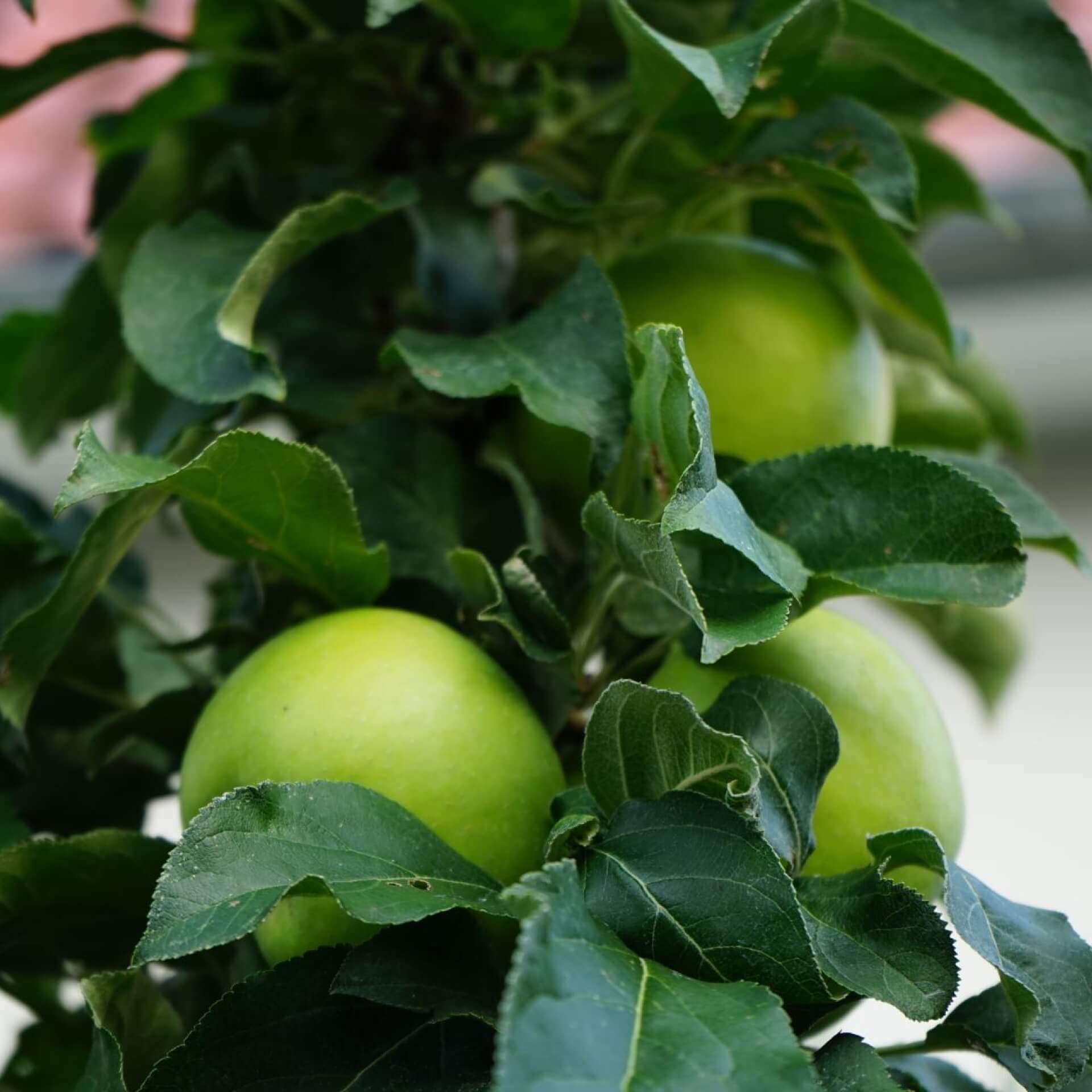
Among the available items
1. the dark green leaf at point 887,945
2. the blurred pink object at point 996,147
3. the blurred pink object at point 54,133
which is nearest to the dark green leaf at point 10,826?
the dark green leaf at point 887,945

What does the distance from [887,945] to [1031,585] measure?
119 cm

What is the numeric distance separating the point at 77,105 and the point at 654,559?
3.45ft

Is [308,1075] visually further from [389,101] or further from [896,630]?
[896,630]

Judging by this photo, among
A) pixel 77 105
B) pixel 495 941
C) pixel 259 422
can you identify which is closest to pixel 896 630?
pixel 77 105

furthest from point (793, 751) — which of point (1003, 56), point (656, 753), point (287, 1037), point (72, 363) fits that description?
point (72, 363)

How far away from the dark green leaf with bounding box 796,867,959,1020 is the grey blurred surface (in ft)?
2.62

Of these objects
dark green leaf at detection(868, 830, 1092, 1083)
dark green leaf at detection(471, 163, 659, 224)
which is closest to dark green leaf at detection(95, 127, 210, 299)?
dark green leaf at detection(471, 163, 659, 224)

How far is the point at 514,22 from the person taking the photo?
18.2 inches

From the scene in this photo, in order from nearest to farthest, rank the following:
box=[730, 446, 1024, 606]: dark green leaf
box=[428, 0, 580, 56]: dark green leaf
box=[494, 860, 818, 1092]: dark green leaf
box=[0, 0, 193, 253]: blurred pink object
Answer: box=[494, 860, 818, 1092]: dark green leaf, box=[730, 446, 1024, 606]: dark green leaf, box=[428, 0, 580, 56]: dark green leaf, box=[0, 0, 193, 253]: blurred pink object

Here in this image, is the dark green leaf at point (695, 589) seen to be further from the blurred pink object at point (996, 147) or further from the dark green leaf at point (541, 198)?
the blurred pink object at point (996, 147)

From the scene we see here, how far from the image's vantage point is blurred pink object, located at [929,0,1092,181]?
4.03 feet

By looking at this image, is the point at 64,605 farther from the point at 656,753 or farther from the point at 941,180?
the point at 941,180

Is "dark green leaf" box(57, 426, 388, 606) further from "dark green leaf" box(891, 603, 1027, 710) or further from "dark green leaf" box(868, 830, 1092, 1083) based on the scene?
"dark green leaf" box(891, 603, 1027, 710)

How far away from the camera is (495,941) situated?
14.0 inches
